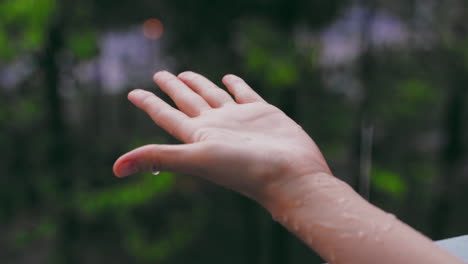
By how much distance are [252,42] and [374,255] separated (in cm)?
268

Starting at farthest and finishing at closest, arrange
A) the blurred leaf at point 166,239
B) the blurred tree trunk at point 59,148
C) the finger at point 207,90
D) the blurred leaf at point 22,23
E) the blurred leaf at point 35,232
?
the blurred leaf at point 166,239
the blurred tree trunk at point 59,148
the blurred leaf at point 35,232
the blurred leaf at point 22,23
the finger at point 207,90

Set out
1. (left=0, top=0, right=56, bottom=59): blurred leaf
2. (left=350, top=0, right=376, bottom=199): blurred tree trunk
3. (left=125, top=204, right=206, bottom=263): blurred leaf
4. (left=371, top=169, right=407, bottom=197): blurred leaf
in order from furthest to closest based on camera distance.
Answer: (left=125, top=204, right=206, bottom=263): blurred leaf < (left=350, top=0, right=376, bottom=199): blurred tree trunk < (left=371, top=169, right=407, bottom=197): blurred leaf < (left=0, top=0, right=56, bottom=59): blurred leaf

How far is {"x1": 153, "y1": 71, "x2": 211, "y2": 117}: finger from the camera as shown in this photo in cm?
125

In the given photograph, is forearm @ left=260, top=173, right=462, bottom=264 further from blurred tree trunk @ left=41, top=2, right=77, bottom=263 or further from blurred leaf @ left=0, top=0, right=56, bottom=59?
blurred tree trunk @ left=41, top=2, right=77, bottom=263

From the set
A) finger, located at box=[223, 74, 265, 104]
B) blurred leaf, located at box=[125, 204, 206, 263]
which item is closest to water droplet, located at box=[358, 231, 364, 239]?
finger, located at box=[223, 74, 265, 104]

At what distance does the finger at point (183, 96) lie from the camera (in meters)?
1.25

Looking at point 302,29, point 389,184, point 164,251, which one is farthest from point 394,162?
point 164,251

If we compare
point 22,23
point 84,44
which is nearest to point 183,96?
point 22,23

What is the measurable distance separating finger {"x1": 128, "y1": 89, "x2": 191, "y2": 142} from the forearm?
28 cm

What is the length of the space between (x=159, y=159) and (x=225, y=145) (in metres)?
0.17

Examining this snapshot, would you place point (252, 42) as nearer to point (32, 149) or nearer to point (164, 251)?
point (164, 251)

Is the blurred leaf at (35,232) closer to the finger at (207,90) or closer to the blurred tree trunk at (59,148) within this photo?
the blurred tree trunk at (59,148)

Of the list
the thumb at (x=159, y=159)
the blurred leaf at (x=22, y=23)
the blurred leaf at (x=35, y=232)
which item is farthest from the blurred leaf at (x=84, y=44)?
the thumb at (x=159, y=159)

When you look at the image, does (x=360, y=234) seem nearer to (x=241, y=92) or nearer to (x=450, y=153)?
(x=241, y=92)
